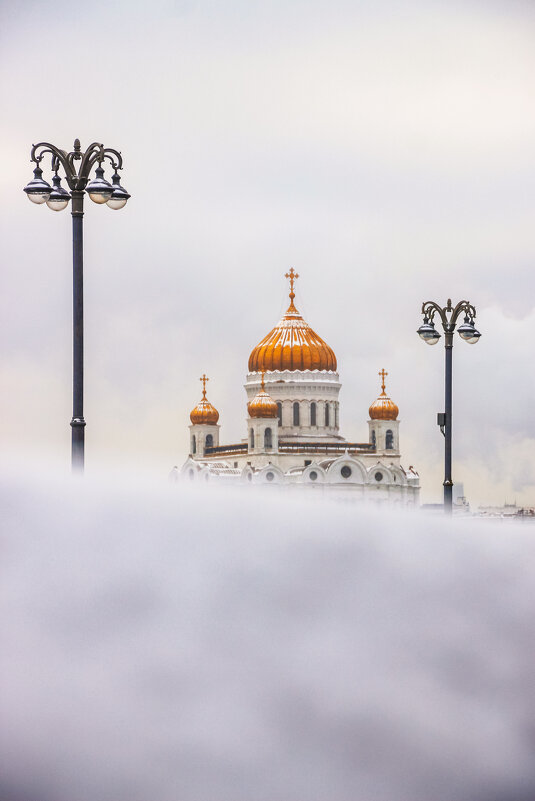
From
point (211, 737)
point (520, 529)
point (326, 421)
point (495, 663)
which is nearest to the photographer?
point (211, 737)

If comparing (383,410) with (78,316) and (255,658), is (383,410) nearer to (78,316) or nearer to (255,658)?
(78,316)

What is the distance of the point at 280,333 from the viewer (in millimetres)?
69125

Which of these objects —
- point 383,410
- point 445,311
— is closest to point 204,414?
point 383,410

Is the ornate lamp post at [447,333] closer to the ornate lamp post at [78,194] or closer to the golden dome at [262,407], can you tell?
the ornate lamp post at [78,194]

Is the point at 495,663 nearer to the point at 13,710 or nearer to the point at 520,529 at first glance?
the point at 520,529

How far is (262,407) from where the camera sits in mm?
60875

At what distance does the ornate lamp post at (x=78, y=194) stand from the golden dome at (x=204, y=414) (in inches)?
2223

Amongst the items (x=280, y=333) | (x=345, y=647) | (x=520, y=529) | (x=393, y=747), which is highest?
(x=280, y=333)

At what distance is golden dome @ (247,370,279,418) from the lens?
2395 inches

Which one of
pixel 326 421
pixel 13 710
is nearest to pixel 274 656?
pixel 13 710

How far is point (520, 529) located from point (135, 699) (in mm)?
529

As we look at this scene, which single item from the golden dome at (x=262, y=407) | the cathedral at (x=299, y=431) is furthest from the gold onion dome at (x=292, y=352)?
the golden dome at (x=262, y=407)

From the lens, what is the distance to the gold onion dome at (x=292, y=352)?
6725 centimetres

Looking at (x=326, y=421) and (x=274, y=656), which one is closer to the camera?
(x=274, y=656)
